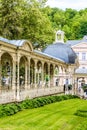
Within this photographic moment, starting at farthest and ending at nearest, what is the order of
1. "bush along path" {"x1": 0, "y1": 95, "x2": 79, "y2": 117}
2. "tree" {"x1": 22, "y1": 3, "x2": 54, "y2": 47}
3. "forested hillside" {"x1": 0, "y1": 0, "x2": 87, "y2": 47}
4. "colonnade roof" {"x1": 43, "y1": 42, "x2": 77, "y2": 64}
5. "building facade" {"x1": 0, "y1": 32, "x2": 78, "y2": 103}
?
"colonnade roof" {"x1": 43, "y1": 42, "x2": 77, "y2": 64} < "tree" {"x1": 22, "y1": 3, "x2": 54, "y2": 47} < "forested hillside" {"x1": 0, "y1": 0, "x2": 87, "y2": 47} < "building facade" {"x1": 0, "y1": 32, "x2": 78, "y2": 103} < "bush along path" {"x1": 0, "y1": 95, "x2": 79, "y2": 117}

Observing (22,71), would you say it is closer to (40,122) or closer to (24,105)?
(24,105)

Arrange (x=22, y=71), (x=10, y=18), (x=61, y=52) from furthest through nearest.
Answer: (x=61, y=52) < (x=22, y=71) < (x=10, y=18)

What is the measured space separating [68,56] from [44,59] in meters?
15.0

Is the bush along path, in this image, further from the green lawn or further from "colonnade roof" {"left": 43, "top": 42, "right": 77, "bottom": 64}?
"colonnade roof" {"left": 43, "top": 42, "right": 77, "bottom": 64}

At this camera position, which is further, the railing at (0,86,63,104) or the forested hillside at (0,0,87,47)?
the forested hillside at (0,0,87,47)

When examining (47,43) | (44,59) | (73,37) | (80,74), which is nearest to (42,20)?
(47,43)

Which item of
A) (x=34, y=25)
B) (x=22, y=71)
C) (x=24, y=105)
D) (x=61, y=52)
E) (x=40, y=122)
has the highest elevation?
(x=34, y=25)

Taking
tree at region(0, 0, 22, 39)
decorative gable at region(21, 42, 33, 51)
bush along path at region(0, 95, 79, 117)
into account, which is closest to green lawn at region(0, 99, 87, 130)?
bush along path at region(0, 95, 79, 117)

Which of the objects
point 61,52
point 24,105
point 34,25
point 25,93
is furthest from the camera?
Answer: point 61,52

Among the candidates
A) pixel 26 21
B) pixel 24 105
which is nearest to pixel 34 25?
pixel 26 21

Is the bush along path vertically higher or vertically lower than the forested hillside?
lower

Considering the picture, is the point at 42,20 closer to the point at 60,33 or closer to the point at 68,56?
the point at 68,56

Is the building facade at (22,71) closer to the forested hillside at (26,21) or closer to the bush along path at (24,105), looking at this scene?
the bush along path at (24,105)

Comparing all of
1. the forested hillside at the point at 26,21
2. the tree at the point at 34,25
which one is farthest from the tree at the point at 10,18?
the tree at the point at 34,25
